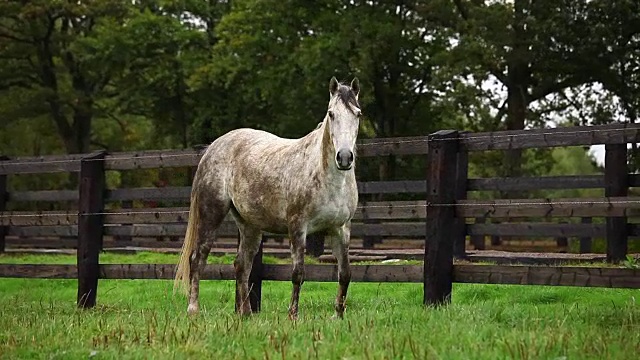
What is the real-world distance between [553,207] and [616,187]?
144 inches

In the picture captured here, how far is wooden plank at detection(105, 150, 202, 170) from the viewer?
388 inches

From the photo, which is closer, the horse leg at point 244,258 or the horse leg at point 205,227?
the horse leg at point 244,258

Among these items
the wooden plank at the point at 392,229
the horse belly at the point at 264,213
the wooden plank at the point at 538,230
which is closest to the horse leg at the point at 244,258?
the horse belly at the point at 264,213

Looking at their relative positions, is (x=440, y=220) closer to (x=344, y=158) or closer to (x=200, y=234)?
(x=344, y=158)

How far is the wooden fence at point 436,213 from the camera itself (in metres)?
7.55

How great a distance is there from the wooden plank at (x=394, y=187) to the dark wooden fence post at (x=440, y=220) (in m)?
3.66

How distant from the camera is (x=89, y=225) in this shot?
10188 millimetres

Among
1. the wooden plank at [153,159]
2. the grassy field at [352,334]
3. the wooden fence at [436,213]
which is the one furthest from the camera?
the wooden plank at [153,159]

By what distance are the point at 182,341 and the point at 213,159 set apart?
359 cm

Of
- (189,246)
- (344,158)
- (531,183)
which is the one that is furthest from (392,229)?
(344,158)

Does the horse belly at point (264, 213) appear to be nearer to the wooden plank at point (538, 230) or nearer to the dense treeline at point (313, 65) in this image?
the wooden plank at point (538, 230)

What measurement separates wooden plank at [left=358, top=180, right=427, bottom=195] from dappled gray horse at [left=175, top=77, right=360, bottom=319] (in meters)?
3.42

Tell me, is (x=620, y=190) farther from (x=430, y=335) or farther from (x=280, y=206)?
(x=430, y=335)

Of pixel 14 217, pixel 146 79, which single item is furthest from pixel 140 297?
pixel 146 79
